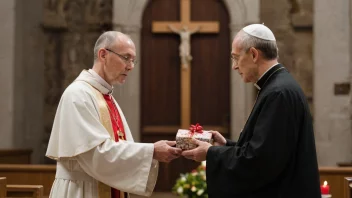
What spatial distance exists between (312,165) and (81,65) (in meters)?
7.66

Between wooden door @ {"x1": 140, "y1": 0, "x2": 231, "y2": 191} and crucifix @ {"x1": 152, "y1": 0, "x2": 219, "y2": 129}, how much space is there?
0.42 feet

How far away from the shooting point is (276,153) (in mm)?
2742

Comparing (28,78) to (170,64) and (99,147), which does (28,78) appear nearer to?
(170,64)

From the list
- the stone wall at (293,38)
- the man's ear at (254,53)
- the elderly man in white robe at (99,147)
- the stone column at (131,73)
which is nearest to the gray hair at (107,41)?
the elderly man in white robe at (99,147)

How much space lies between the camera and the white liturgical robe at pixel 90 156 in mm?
3193

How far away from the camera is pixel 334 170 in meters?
6.20

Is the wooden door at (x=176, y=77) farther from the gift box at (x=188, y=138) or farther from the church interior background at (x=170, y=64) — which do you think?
the gift box at (x=188, y=138)

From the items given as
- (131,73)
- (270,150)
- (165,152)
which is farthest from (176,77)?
(270,150)

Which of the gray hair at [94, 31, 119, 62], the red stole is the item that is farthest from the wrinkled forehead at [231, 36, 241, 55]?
the red stole

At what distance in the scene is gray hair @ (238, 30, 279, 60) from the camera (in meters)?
2.96

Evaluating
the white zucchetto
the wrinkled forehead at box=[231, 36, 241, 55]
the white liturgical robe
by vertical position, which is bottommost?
the white liturgical robe

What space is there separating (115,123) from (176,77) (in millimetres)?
6106

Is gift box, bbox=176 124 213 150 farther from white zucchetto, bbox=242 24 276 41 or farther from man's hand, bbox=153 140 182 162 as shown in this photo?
white zucchetto, bbox=242 24 276 41

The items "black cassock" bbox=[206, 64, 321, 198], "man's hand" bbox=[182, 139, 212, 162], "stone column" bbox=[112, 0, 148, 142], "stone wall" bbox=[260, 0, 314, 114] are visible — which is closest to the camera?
"black cassock" bbox=[206, 64, 321, 198]
